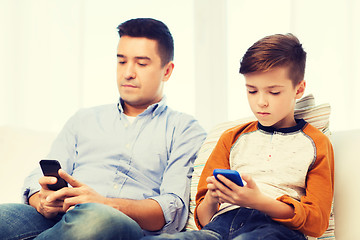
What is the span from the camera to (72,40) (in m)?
2.86

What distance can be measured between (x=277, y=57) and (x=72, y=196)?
29.4 inches

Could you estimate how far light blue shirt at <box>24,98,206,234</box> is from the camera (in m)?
1.54

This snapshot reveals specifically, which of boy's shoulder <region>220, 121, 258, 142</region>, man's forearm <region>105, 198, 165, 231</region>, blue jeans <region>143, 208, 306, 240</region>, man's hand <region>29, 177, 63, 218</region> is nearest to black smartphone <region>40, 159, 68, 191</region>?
man's hand <region>29, 177, 63, 218</region>

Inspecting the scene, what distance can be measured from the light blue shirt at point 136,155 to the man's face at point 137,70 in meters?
0.07

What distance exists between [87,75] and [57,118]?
34 centimetres

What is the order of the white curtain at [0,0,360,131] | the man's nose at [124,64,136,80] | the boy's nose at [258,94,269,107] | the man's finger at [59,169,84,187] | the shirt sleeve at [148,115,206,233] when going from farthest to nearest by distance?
the white curtain at [0,0,360,131] → the man's nose at [124,64,136,80] → the shirt sleeve at [148,115,206,233] → the man's finger at [59,169,84,187] → the boy's nose at [258,94,269,107]

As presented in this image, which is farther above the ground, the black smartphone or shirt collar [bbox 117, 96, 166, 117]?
shirt collar [bbox 117, 96, 166, 117]

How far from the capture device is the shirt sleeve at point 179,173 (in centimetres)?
148

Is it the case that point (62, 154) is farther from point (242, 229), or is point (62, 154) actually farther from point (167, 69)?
point (242, 229)

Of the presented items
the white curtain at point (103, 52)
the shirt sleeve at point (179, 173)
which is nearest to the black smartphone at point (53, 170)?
the shirt sleeve at point (179, 173)

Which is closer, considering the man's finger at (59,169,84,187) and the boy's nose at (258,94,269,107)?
the boy's nose at (258,94,269,107)

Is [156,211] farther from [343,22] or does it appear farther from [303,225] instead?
[343,22]

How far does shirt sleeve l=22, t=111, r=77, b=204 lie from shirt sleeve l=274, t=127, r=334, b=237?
34.5 inches

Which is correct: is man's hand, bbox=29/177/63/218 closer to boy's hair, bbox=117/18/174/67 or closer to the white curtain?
boy's hair, bbox=117/18/174/67
